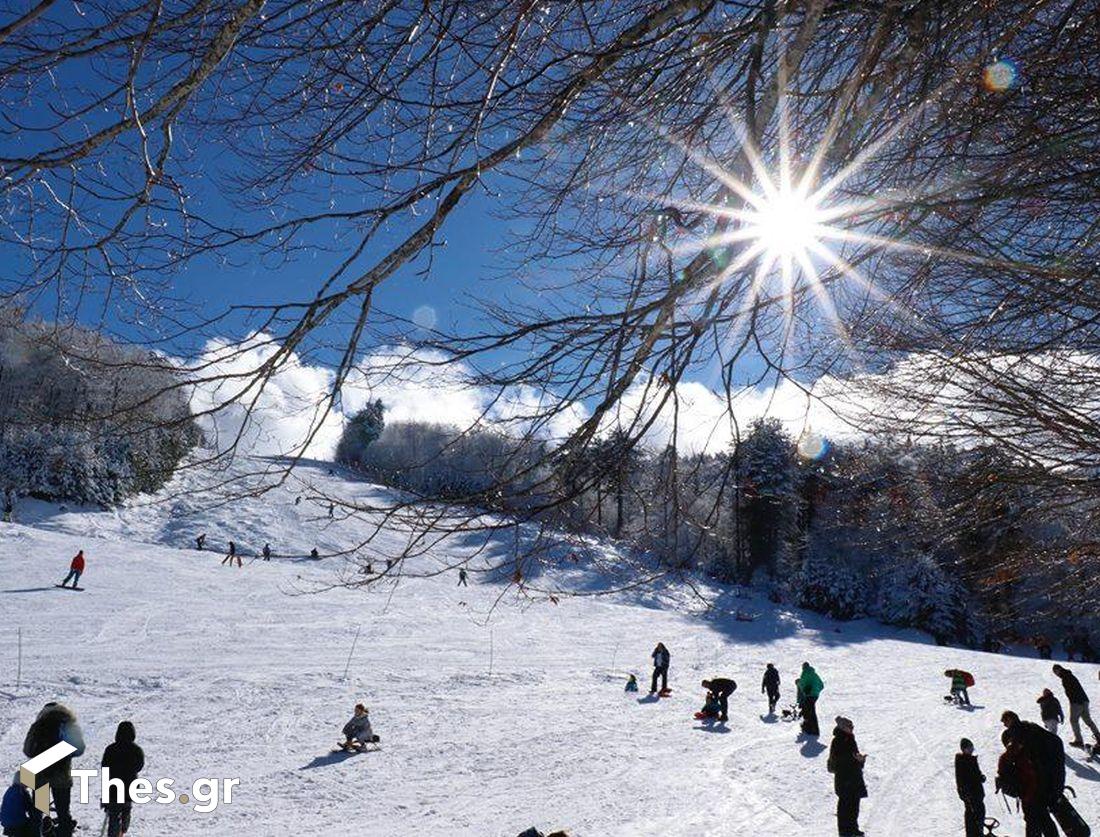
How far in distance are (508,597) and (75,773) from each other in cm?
1719

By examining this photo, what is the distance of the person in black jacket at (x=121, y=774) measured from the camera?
5.29 m

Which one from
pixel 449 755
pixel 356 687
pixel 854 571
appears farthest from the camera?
pixel 854 571

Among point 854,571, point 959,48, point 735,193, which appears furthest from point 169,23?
point 854,571

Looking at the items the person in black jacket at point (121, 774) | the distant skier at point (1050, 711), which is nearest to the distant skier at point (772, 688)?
the distant skier at point (1050, 711)

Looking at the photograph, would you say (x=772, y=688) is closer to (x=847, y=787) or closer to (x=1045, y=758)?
(x=847, y=787)

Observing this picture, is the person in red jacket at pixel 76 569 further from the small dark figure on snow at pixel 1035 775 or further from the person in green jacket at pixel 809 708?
the small dark figure on snow at pixel 1035 775

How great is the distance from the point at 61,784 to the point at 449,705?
Answer: 6.38m

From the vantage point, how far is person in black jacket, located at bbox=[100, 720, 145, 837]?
529 centimetres

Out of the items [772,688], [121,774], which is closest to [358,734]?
[121,774]

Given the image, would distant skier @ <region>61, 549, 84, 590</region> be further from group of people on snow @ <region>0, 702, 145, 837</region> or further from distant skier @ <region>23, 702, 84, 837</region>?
distant skier @ <region>23, 702, 84, 837</region>

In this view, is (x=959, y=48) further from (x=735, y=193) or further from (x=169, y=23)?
(x=169, y=23)

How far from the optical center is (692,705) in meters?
12.4

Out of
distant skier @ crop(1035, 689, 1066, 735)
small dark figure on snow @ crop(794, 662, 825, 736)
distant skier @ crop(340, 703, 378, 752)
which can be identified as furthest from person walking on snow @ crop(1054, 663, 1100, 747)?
distant skier @ crop(340, 703, 378, 752)

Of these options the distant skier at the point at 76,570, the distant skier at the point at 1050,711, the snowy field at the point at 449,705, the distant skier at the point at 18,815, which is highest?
the distant skier at the point at 76,570
